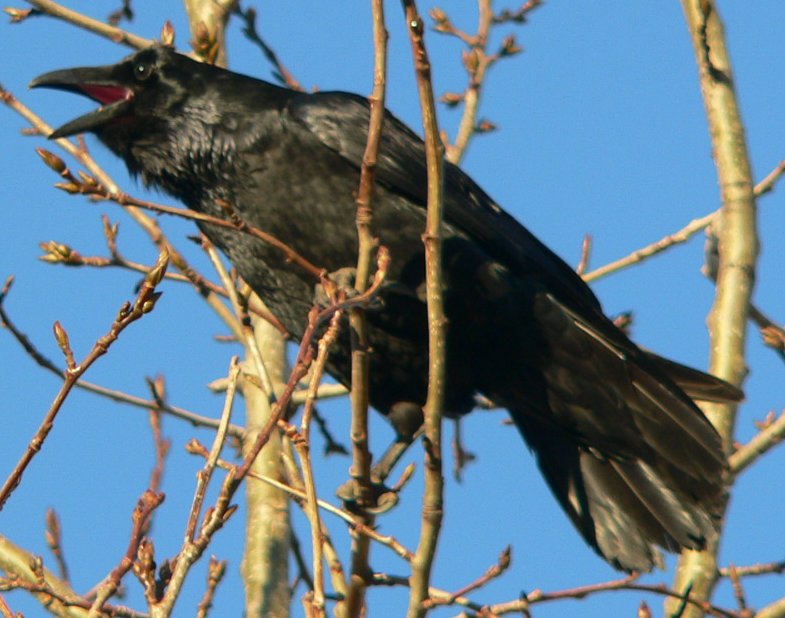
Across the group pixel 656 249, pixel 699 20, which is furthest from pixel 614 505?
pixel 699 20

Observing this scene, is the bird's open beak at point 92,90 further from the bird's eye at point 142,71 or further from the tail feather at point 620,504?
the tail feather at point 620,504

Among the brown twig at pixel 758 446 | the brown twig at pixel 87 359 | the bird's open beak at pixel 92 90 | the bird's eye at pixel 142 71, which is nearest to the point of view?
the brown twig at pixel 87 359

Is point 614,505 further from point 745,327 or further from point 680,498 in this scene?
point 745,327

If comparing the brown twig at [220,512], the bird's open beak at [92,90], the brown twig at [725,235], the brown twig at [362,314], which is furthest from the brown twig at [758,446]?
the bird's open beak at [92,90]

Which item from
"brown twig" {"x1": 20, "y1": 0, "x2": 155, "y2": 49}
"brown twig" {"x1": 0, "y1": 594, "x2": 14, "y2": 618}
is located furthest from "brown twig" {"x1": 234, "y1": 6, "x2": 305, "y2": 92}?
"brown twig" {"x1": 0, "y1": 594, "x2": 14, "y2": 618}

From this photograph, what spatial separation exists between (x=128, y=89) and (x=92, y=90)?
145 millimetres

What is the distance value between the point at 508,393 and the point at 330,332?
1752mm

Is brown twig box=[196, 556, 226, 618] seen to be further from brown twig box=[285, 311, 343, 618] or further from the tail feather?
the tail feather

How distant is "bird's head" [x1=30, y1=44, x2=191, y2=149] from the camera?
5.30 m

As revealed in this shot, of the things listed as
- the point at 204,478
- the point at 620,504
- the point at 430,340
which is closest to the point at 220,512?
the point at 204,478

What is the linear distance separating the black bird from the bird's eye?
0.30m

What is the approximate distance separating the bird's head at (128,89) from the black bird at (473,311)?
129 mm

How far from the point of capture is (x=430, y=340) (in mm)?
3398

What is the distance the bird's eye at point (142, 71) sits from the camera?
17.7 ft
